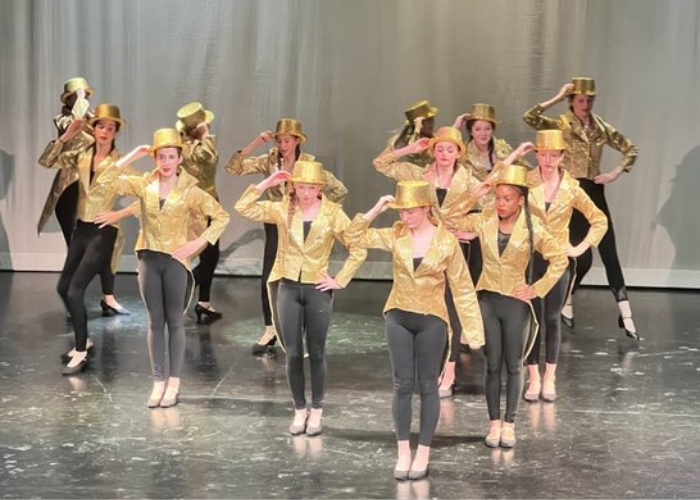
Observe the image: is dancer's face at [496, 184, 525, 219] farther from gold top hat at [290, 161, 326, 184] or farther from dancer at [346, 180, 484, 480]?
gold top hat at [290, 161, 326, 184]

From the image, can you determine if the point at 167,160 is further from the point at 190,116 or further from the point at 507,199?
the point at 507,199

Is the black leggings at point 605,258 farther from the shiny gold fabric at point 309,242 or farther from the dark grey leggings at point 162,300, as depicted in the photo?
the dark grey leggings at point 162,300

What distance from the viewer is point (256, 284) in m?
8.66

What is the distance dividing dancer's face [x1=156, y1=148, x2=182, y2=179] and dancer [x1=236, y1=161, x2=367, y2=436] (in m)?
0.55

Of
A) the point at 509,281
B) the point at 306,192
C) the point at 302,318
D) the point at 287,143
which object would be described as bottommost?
the point at 302,318

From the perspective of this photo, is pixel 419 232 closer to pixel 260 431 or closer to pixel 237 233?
pixel 260 431

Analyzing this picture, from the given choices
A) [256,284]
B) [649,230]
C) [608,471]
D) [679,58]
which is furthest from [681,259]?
[608,471]

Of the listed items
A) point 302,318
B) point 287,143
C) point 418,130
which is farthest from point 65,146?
point 302,318

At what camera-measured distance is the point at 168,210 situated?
16.2 ft

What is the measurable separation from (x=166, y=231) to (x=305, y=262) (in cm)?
86

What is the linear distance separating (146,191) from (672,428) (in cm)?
290

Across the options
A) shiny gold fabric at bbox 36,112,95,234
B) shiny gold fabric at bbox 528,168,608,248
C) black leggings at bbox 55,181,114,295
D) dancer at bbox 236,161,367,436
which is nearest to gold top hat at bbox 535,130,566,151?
shiny gold fabric at bbox 528,168,608,248

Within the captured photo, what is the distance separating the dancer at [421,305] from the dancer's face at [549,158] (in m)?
1.25

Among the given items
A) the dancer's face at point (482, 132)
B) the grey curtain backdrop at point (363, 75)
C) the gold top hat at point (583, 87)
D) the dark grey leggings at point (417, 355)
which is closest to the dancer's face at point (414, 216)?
the dark grey leggings at point (417, 355)
